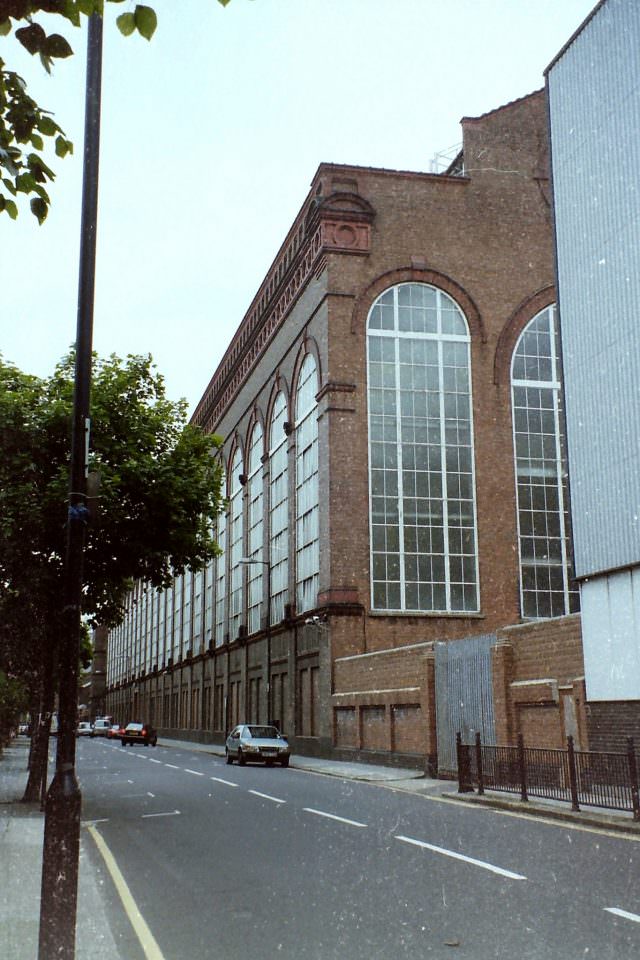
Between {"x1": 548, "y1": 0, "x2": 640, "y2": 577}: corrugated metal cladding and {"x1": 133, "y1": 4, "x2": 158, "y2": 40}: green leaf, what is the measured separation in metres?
16.9

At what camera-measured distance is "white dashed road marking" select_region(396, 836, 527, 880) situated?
10.4 metres

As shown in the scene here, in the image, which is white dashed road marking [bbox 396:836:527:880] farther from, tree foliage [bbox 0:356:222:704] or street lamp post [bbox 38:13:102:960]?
tree foliage [bbox 0:356:222:704]

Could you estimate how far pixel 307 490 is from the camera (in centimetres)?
4431

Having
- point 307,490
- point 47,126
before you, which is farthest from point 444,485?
point 47,126

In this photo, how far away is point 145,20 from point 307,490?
39.6 metres

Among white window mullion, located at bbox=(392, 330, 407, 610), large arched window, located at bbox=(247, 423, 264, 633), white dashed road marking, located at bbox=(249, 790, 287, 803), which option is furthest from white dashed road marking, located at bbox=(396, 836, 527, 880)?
large arched window, located at bbox=(247, 423, 264, 633)

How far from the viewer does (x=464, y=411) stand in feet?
138

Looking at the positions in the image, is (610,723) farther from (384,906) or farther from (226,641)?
(226,641)

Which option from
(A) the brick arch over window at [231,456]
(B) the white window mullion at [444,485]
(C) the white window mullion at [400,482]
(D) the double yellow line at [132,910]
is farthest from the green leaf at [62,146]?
(A) the brick arch over window at [231,456]

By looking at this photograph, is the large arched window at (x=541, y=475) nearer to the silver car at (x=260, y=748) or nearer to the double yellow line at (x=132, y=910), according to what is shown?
the silver car at (x=260, y=748)

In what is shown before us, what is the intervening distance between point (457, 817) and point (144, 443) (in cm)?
875

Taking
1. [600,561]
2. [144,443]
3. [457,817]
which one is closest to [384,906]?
[457,817]

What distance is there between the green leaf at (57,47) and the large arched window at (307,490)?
36.6 metres

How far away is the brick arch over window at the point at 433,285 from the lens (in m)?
41.8
